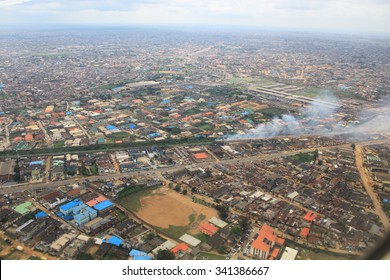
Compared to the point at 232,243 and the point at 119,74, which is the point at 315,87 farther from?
the point at 232,243

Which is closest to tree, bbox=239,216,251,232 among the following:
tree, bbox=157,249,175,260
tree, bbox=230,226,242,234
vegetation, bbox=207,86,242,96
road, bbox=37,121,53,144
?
tree, bbox=230,226,242,234

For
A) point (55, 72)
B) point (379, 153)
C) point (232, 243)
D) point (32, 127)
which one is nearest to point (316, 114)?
point (379, 153)


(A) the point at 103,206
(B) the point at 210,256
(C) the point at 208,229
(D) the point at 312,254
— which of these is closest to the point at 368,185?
(D) the point at 312,254

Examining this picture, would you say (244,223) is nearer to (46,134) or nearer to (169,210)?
(169,210)

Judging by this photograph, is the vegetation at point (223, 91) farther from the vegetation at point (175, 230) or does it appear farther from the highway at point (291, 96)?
the vegetation at point (175, 230)

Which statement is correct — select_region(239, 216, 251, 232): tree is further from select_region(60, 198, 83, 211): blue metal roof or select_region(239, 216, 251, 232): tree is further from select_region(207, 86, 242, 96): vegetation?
select_region(207, 86, 242, 96): vegetation
